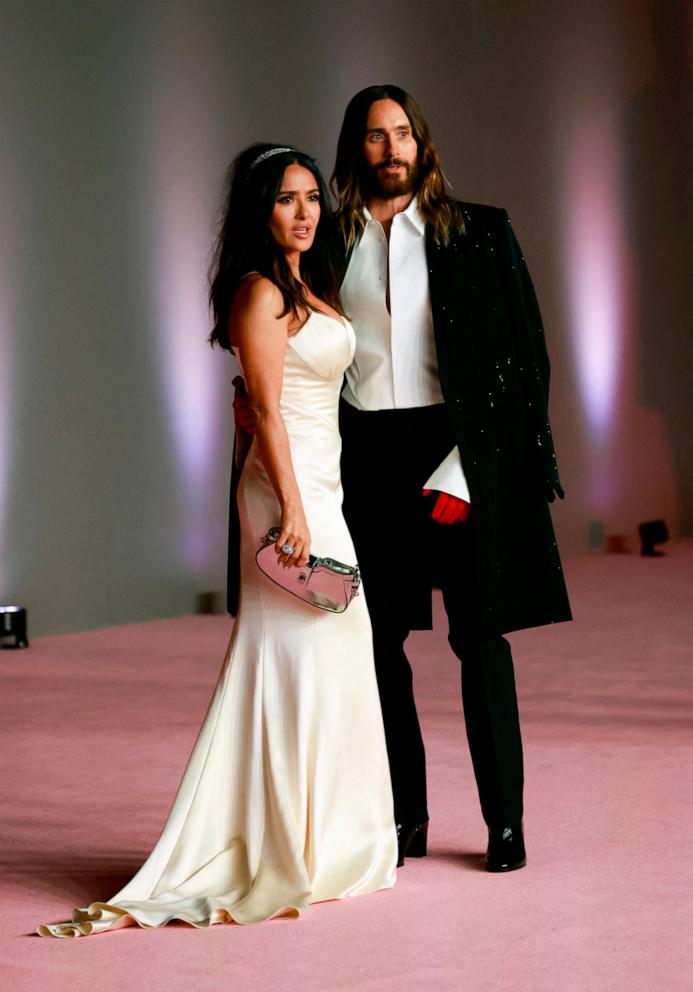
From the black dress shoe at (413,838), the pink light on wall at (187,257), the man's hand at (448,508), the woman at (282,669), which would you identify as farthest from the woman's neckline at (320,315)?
the pink light on wall at (187,257)

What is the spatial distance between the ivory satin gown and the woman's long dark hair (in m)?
0.08

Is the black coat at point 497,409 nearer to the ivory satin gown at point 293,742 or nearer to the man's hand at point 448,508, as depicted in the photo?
the man's hand at point 448,508

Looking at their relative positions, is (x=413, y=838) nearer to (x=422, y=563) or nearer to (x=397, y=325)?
(x=422, y=563)

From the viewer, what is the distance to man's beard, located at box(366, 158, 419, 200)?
2842 millimetres

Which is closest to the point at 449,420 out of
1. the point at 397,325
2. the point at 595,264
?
the point at 397,325

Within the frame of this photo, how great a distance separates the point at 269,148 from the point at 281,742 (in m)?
1.01

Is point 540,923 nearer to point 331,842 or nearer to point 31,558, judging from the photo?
point 331,842

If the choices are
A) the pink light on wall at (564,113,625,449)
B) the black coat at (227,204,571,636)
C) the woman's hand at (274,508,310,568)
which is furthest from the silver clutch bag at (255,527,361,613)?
the pink light on wall at (564,113,625,449)

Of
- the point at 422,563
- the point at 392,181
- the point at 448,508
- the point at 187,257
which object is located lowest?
the point at 422,563

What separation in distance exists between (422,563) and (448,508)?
18 cm

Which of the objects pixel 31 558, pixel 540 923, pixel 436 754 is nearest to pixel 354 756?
pixel 540 923

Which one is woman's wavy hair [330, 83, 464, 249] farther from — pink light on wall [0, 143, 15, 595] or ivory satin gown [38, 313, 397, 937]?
pink light on wall [0, 143, 15, 595]

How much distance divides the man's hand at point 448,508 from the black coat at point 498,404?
0.07 ft

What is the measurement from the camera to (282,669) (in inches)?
107
